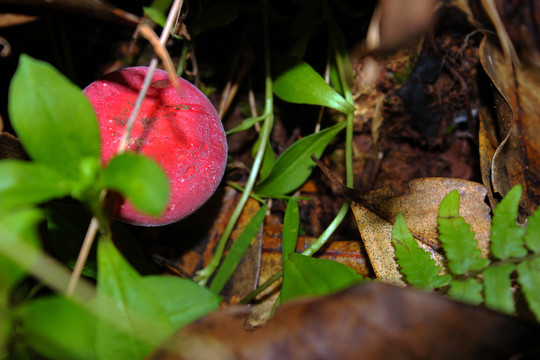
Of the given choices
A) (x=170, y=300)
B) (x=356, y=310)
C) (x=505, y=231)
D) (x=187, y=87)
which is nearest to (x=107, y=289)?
(x=170, y=300)

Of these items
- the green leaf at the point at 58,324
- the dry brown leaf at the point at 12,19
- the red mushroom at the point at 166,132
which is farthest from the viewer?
the dry brown leaf at the point at 12,19

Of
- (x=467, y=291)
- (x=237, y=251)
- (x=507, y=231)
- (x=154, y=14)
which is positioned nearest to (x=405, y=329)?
(x=467, y=291)

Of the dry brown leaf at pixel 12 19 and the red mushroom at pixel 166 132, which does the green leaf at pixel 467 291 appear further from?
the dry brown leaf at pixel 12 19

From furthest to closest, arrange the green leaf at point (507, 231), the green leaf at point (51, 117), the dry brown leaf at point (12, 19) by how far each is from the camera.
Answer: the dry brown leaf at point (12, 19), the green leaf at point (507, 231), the green leaf at point (51, 117)

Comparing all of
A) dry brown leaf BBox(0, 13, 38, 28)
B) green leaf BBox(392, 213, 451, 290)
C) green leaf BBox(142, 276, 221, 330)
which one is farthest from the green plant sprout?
dry brown leaf BBox(0, 13, 38, 28)

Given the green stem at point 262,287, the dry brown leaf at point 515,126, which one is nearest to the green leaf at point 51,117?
the green stem at point 262,287

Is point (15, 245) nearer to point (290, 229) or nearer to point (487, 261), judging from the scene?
point (290, 229)
